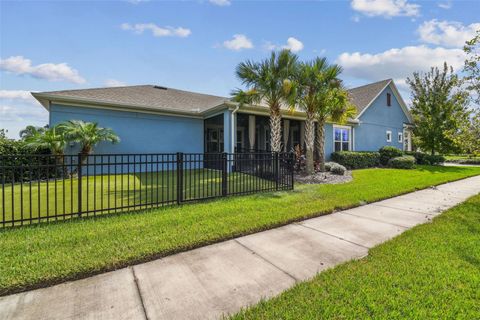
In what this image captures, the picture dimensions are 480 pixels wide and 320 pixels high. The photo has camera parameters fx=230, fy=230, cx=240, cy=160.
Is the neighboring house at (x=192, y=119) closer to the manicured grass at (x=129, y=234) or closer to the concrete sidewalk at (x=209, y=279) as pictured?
the manicured grass at (x=129, y=234)

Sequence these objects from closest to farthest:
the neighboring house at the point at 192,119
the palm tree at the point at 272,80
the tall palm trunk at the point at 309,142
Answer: the palm tree at the point at 272,80
the neighboring house at the point at 192,119
the tall palm trunk at the point at 309,142

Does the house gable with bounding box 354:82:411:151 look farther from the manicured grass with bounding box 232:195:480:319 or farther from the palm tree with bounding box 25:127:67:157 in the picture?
the palm tree with bounding box 25:127:67:157

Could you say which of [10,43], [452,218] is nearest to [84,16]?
[10,43]

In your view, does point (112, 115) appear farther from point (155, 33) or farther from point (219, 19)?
point (219, 19)

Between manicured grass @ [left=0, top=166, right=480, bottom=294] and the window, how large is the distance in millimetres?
10636

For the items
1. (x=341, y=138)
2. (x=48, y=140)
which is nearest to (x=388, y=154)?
(x=341, y=138)

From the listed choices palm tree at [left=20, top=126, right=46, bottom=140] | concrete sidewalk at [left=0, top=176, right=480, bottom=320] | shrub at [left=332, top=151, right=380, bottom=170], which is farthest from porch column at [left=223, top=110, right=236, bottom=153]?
palm tree at [left=20, top=126, right=46, bottom=140]

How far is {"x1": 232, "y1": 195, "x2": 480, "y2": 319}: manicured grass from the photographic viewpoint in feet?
7.20

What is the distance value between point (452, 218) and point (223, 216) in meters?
5.09

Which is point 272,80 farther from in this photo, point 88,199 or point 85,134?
point 85,134

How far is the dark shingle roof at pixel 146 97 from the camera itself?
1088 cm

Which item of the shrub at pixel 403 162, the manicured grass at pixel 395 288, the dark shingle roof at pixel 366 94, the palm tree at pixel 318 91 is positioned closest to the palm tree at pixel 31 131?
the palm tree at pixel 318 91

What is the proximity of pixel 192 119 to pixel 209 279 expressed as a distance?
11899 millimetres

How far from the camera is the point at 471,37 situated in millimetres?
6746
